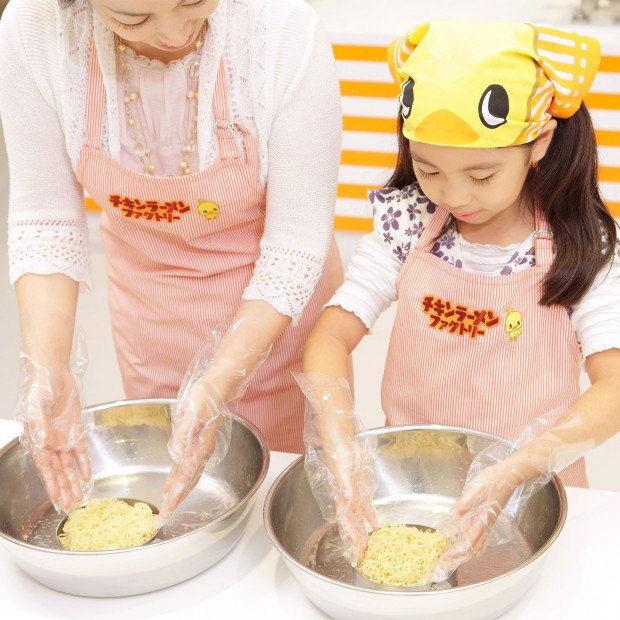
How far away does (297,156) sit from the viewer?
1.47m

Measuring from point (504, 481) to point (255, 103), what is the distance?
739mm

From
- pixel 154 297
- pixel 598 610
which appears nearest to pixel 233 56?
pixel 154 297

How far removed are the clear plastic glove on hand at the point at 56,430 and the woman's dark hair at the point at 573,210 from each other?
0.72 meters

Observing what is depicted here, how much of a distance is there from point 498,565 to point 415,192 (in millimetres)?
694

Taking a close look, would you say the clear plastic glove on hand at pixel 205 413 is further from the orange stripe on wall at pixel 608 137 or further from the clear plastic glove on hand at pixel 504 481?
the orange stripe on wall at pixel 608 137

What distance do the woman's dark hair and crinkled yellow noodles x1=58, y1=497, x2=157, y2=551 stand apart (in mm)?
731

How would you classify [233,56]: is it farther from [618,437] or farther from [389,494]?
[618,437]

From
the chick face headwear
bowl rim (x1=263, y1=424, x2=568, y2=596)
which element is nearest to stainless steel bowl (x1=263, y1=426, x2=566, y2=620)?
bowl rim (x1=263, y1=424, x2=568, y2=596)

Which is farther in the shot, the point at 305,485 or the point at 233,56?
the point at 233,56

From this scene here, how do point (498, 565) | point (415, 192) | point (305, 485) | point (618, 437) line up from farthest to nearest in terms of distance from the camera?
point (618, 437), point (415, 192), point (305, 485), point (498, 565)

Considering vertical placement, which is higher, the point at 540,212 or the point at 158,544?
the point at 540,212

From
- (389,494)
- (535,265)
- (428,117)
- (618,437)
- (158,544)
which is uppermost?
(428,117)

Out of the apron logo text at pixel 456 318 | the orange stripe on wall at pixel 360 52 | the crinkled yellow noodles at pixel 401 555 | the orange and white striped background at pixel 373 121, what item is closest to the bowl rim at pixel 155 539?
the crinkled yellow noodles at pixel 401 555

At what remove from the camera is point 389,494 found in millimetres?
1398
